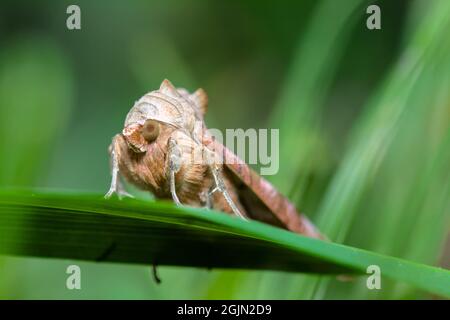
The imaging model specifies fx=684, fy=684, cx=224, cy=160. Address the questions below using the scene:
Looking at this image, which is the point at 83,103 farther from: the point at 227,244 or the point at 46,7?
the point at 227,244

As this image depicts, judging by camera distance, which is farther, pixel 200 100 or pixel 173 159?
pixel 200 100

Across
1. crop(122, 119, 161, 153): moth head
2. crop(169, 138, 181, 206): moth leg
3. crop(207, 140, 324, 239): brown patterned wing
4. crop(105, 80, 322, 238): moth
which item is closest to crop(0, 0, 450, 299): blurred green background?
crop(207, 140, 324, 239): brown patterned wing

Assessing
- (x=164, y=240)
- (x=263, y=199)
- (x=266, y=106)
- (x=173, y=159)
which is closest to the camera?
(x=164, y=240)

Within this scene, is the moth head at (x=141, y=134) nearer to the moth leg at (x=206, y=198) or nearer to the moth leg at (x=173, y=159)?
the moth leg at (x=173, y=159)

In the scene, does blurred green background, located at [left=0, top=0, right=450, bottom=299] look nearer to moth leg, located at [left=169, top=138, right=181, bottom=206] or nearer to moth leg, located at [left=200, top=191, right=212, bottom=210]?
moth leg, located at [left=200, top=191, right=212, bottom=210]

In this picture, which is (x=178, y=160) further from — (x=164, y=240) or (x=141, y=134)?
(x=164, y=240)

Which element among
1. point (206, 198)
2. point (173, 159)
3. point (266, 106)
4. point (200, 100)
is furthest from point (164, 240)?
point (266, 106)
